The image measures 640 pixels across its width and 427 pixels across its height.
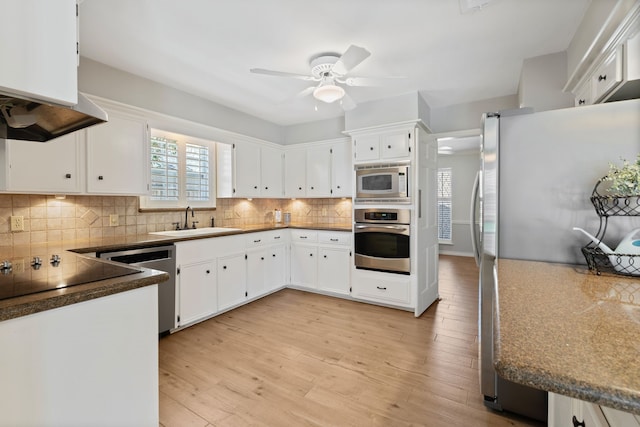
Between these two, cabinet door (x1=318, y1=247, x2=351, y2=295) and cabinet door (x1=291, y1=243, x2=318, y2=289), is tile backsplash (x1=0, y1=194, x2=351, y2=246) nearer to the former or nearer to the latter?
cabinet door (x1=291, y1=243, x2=318, y2=289)

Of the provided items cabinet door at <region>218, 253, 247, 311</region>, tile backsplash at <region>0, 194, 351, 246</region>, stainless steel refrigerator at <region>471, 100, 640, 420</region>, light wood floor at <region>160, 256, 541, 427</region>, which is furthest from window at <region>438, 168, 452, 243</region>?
stainless steel refrigerator at <region>471, 100, 640, 420</region>

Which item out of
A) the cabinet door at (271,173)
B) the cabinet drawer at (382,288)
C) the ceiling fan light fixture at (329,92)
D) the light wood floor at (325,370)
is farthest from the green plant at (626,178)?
the cabinet door at (271,173)

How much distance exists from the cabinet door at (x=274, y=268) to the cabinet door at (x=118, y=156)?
180 centimetres

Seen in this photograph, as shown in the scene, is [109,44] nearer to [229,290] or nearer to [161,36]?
[161,36]

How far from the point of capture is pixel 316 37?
2314mm

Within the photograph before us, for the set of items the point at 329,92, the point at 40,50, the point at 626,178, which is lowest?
the point at 626,178

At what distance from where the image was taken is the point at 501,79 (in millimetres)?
3111

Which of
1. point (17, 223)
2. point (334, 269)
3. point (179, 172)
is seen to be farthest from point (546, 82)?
point (17, 223)

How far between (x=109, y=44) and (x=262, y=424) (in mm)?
3106

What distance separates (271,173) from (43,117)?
3.30 m

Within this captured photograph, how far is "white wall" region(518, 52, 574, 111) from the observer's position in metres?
2.59

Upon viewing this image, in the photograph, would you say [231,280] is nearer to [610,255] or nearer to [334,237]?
[334,237]

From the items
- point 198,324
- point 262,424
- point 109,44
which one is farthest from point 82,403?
point 109,44

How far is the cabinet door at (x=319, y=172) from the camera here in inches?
172
